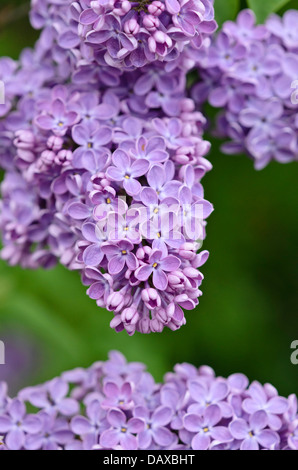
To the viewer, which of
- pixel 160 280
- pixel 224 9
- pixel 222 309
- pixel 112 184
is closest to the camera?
pixel 160 280

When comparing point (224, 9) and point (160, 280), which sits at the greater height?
point (224, 9)

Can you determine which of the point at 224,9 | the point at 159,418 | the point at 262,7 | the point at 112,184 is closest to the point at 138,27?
the point at 112,184

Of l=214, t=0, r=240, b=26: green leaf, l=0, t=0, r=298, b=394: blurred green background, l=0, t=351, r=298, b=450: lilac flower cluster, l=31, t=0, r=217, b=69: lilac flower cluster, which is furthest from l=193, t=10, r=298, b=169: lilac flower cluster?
l=0, t=0, r=298, b=394: blurred green background

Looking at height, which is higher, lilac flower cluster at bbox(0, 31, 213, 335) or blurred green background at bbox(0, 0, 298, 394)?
blurred green background at bbox(0, 0, 298, 394)

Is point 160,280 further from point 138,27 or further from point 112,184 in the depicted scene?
point 138,27

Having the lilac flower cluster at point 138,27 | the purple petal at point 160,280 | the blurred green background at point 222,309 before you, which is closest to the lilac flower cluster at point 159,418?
the purple petal at point 160,280

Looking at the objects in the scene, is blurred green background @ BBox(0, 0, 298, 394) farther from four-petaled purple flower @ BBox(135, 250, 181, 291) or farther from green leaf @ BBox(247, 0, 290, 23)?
four-petaled purple flower @ BBox(135, 250, 181, 291)
